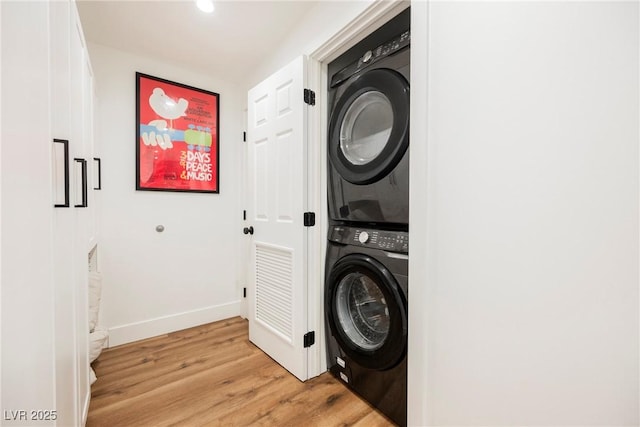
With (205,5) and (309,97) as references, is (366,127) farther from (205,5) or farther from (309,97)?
(205,5)

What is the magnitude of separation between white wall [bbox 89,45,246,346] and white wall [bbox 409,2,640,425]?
211 centimetres

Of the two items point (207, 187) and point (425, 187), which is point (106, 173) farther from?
point (425, 187)

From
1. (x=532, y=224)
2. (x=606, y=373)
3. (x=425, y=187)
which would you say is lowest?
(x=606, y=373)

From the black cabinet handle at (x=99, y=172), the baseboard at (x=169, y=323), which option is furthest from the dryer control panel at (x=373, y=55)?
the baseboard at (x=169, y=323)

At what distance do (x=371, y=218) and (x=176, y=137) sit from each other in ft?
6.46

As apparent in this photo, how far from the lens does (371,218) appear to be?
1401mm

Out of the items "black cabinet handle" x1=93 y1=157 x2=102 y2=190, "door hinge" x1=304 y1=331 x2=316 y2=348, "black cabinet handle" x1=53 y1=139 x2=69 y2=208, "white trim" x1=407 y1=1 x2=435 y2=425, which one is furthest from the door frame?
"black cabinet handle" x1=93 y1=157 x2=102 y2=190

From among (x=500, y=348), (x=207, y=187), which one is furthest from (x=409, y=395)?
(x=207, y=187)

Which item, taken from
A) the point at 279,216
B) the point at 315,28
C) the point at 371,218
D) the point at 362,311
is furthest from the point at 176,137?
the point at 362,311

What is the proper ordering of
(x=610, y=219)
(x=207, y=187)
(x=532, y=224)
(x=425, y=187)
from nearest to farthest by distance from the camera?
(x=610, y=219) < (x=532, y=224) < (x=425, y=187) < (x=207, y=187)

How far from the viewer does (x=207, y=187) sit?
8.48ft

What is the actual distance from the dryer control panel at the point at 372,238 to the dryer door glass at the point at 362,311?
192 mm

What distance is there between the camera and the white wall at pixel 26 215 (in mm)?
666

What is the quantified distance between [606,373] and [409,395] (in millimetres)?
684
